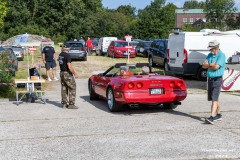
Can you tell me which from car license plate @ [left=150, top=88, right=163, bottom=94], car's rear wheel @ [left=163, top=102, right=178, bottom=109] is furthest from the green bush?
car license plate @ [left=150, top=88, right=163, bottom=94]

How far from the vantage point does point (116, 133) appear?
7.52 meters

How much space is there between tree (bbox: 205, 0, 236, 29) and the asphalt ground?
2550 inches

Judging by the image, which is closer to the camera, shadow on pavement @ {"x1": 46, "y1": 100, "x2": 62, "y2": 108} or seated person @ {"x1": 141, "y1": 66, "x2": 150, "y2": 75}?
seated person @ {"x1": 141, "y1": 66, "x2": 150, "y2": 75}

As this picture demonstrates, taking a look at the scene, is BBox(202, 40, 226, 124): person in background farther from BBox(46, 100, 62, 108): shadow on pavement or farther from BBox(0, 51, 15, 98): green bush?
BBox(0, 51, 15, 98): green bush

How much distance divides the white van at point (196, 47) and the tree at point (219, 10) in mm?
56413

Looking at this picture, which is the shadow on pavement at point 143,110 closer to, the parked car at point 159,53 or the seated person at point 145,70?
the seated person at point 145,70

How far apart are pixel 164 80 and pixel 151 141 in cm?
297

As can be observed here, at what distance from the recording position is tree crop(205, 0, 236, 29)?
238 ft

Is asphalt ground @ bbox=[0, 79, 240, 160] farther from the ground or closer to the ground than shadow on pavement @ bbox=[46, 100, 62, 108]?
farther from the ground

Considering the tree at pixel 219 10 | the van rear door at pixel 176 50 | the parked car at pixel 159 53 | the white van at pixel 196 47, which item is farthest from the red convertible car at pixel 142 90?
the tree at pixel 219 10

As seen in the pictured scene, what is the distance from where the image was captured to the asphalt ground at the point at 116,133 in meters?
6.12

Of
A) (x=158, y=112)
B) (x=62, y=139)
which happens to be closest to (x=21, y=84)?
(x=158, y=112)

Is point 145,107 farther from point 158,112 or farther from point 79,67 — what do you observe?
point 79,67

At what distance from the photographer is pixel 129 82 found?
931cm
